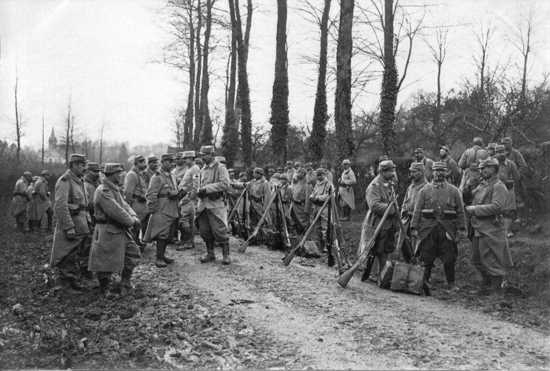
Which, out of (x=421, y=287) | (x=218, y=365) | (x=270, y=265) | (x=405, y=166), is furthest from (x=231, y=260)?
(x=405, y=166)

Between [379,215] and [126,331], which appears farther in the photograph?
[379,215]

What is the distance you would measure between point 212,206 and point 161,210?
1.02 meters

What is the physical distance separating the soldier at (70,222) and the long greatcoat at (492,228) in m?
6.27

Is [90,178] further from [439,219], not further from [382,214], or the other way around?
[439,219]

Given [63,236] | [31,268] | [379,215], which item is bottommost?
[31,268]

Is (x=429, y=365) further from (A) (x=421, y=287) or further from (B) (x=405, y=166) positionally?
(B) (x=405, y=166)

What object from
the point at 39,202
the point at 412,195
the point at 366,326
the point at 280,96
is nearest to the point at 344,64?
the point at 412,195

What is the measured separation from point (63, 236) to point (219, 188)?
2948 millimetres

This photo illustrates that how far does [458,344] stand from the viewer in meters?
5.18

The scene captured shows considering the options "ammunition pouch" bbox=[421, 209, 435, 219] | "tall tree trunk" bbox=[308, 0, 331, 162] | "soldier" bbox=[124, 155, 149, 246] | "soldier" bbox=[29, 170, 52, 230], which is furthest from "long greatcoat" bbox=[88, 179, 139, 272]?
"tall tree trunk" bbox=[308, 0, 331, 162]

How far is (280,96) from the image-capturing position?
2000cm

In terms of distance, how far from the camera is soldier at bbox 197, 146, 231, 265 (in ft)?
30.8

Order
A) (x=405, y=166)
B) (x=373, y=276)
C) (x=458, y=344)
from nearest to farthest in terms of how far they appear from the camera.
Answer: (x=458, y=344)
(x=373, y=276)
(x=405, y=166)

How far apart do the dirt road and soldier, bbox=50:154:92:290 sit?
5.71ft
